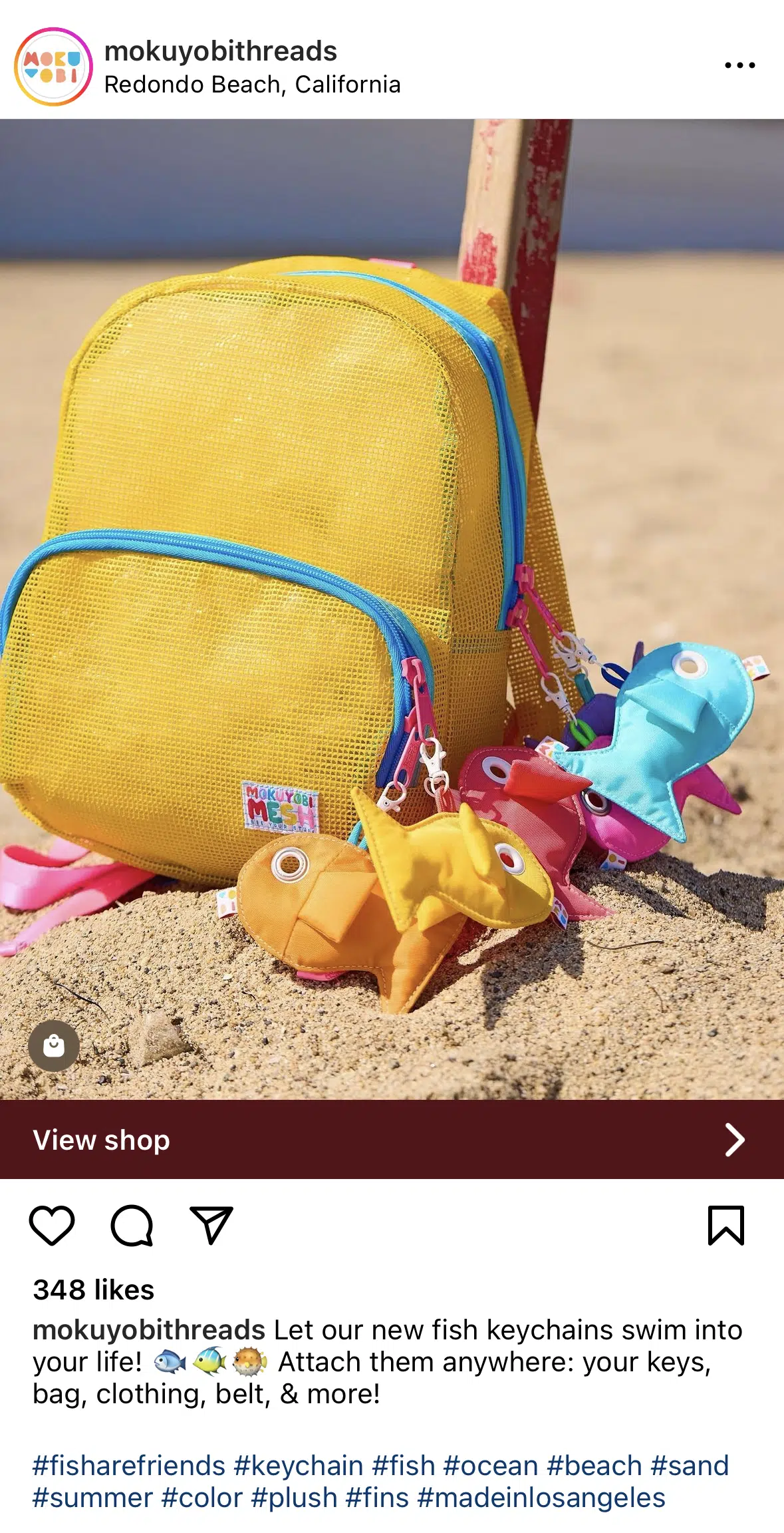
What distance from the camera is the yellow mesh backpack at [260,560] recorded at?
1.72 m

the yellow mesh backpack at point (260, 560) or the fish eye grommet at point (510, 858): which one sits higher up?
the yellow mesh backpack at point (260, 560)

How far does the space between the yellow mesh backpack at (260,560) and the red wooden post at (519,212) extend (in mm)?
298

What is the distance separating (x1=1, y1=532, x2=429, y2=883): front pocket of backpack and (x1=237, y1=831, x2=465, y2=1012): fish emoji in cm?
9

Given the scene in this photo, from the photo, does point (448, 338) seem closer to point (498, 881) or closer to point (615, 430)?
point (498, 881)

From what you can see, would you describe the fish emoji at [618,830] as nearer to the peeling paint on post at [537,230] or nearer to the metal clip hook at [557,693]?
the metal clip hook at [557,693]

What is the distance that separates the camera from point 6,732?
1.90 meters

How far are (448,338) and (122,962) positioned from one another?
0.93 m
